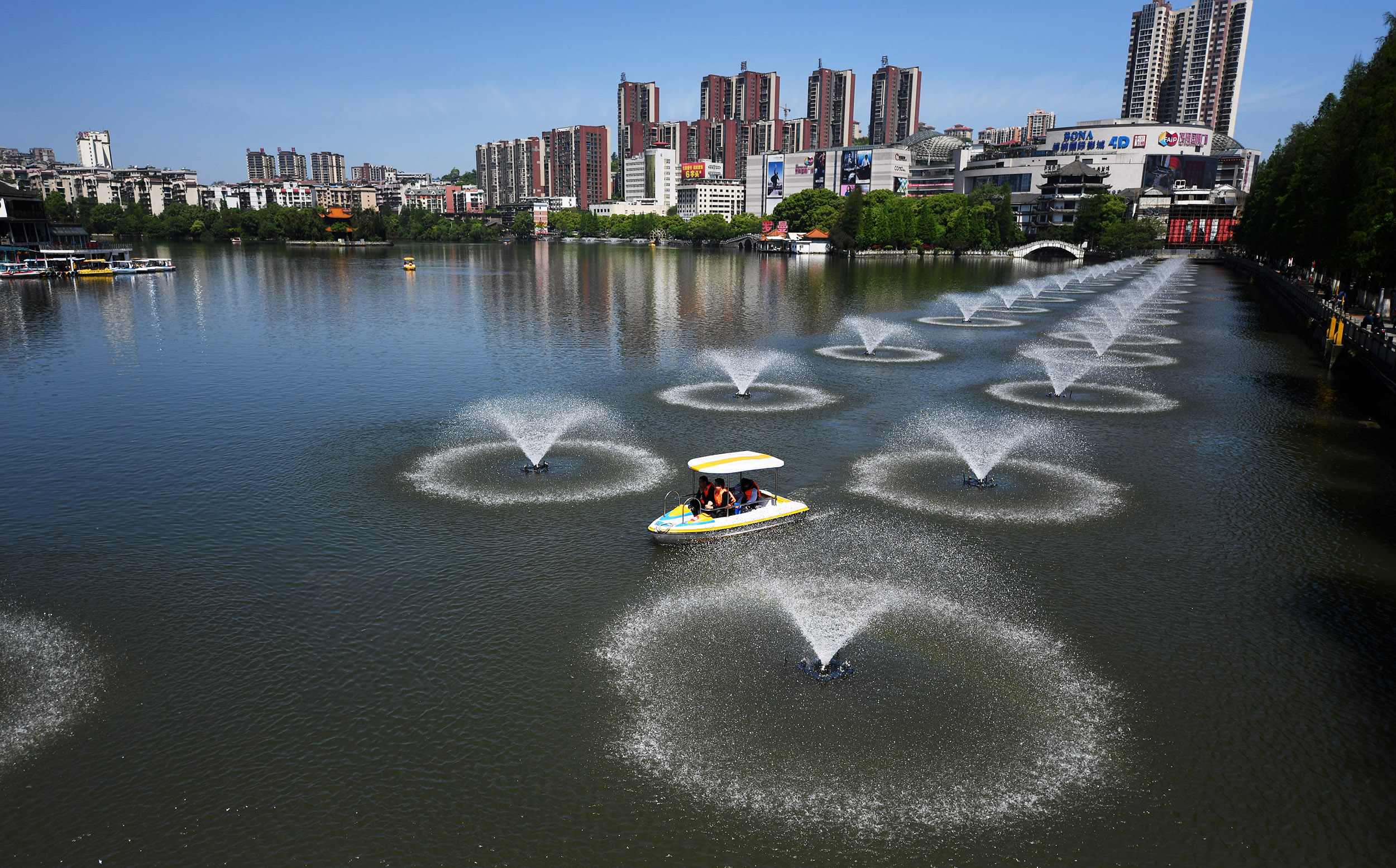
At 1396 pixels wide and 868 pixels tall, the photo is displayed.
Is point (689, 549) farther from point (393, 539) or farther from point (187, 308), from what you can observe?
point (187, 308)

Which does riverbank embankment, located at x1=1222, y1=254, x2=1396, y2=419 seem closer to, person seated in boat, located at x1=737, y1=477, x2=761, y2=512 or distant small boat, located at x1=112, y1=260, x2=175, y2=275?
person seated in boat, located at x1=737, y1=477, x2=761, y2=512

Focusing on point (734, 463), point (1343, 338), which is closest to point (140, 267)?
point (734, 463)

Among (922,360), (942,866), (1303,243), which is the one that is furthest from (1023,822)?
(1303,243)

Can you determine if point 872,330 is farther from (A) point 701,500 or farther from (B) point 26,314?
(B) point 26,314

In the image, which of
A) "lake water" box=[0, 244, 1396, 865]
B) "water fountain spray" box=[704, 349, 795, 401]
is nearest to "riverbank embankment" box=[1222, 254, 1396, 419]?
"lake water" box=[0, 244, 1396, 865]

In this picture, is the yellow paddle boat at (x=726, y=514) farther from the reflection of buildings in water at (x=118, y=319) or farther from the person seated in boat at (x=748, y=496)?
the reflection of buildings in water at (x=118, y=319)

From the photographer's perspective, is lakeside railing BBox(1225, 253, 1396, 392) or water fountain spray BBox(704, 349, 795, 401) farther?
water fountain spray BBox(704, 349, 795, 401)
